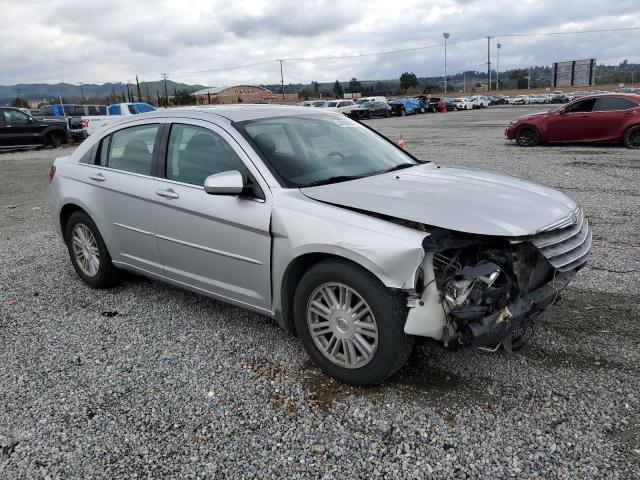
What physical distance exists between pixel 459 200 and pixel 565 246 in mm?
703

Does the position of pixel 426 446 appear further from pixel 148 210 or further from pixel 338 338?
pixel 148 210

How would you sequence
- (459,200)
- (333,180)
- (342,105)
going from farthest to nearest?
(342,105), (333,180), (459,200)

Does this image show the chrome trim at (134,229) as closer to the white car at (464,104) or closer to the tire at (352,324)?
the tire at (352,324)

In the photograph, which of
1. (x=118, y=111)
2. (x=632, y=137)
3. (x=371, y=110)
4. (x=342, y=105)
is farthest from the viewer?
(x=371, y=110)

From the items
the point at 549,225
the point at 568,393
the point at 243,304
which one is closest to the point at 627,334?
the point at 568,393

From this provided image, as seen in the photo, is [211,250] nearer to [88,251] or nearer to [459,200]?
[459,200]

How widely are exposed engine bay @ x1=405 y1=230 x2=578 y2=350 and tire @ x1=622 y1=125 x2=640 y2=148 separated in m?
13.6

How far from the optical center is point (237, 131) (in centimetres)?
384

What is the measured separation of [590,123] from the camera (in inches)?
591

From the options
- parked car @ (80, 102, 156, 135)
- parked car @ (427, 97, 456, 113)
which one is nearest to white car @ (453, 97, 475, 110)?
parked car @ (427, 97, 456, 113)

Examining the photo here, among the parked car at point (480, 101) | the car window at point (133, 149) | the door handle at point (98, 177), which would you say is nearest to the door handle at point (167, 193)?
the car window at point (133, 149)

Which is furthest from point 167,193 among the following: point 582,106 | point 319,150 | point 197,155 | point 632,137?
point 582,106

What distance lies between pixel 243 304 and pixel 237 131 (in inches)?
48.4

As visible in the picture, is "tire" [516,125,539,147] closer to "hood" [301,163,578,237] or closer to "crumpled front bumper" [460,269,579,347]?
"hood" [301,163,578,237]
